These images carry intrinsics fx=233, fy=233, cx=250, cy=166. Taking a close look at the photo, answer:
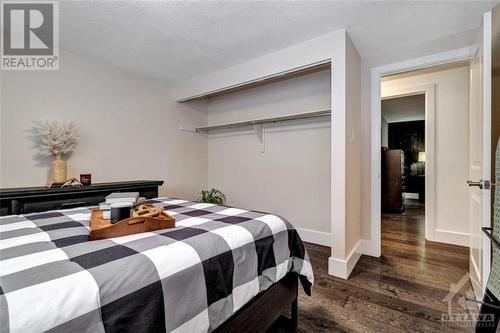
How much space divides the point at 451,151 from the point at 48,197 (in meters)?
4.50

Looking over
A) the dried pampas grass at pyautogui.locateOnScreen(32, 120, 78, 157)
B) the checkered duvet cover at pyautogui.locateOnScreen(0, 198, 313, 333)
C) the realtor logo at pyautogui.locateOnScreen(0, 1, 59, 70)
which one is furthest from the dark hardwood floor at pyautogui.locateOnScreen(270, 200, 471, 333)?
the realtor logo at pyautogui.locateOnScreen(0, 1, 59, 70)

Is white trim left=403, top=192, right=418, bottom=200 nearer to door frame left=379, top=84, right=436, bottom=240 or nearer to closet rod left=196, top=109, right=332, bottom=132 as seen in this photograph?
door frame left=379, top=84, right=436, bottom=240

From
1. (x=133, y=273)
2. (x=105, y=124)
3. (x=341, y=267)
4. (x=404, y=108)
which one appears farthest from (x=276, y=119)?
(x=404, y=108)

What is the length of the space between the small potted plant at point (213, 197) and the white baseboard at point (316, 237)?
1324 millimetres

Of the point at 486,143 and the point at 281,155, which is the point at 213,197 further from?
the point at 486,143

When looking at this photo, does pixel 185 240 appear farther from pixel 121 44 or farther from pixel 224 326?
pixel 121 44

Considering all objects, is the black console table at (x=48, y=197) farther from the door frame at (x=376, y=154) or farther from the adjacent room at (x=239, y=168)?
the door frame at (x=376, y=154)

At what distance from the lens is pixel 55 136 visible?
7.29 feet

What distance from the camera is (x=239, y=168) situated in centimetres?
370

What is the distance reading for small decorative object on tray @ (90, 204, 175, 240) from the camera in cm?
95

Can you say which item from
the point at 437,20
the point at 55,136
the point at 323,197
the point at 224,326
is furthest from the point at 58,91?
the point at 437,20

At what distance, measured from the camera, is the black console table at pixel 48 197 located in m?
1.76

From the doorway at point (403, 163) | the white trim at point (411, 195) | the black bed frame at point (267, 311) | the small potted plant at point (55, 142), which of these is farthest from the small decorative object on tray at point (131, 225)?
the white trim at point (411, 195)

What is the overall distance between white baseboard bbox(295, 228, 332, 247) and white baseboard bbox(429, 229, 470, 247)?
4.94 feet
